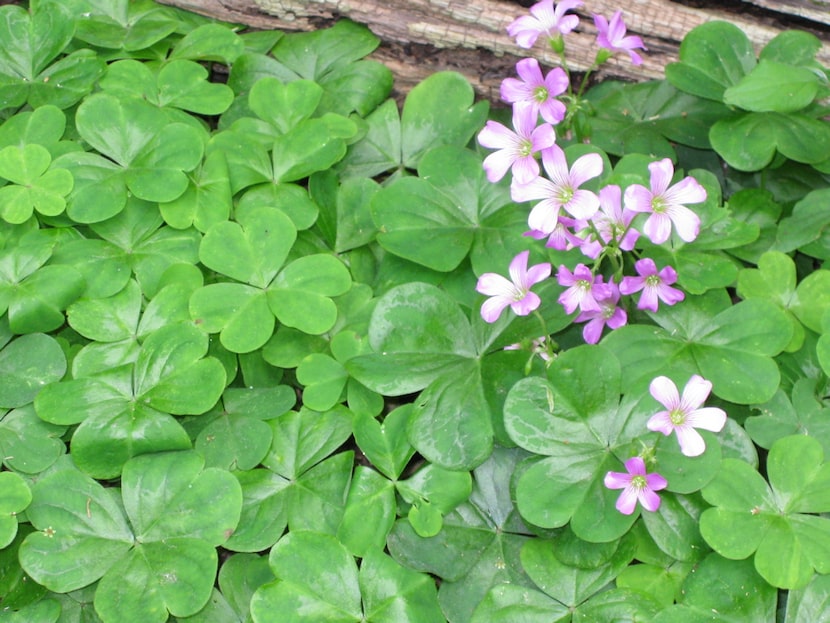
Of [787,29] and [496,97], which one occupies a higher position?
[787,29]

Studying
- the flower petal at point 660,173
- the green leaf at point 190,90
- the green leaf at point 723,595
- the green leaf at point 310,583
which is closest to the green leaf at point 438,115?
the green leaf at point 190,90

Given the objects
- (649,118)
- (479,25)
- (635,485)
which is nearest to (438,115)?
(479,25)

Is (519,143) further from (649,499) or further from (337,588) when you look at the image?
(337,588)

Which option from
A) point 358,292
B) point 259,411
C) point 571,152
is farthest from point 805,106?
point 259,411

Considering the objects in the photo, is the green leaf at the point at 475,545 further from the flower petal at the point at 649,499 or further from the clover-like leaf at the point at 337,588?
the flower petal at the point at 649,499

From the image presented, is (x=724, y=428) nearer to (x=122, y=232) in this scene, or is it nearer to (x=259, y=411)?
(x=259, y=411)

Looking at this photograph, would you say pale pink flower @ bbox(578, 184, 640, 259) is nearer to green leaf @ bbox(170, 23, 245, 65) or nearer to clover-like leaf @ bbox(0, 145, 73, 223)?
green leaf @ bbox(170, 23, 245, 65)
